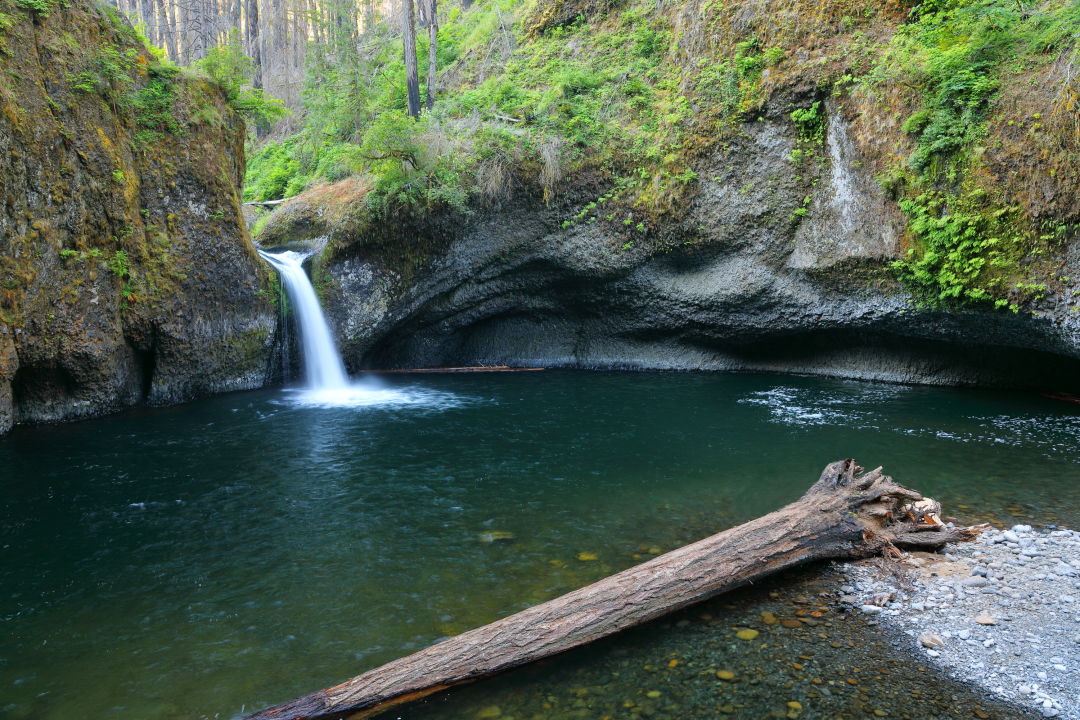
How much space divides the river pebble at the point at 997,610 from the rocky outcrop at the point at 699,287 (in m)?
6.81

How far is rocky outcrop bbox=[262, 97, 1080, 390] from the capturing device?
40.3 feet

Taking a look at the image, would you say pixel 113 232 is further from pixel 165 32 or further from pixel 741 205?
pixel 165 32

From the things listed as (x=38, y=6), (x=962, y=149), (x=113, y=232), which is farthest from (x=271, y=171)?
(x=962, y=149)

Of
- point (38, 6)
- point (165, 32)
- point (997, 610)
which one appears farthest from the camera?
point (165, 32)

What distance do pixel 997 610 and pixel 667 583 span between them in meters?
2.28

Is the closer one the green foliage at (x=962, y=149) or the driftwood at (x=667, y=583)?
the driftwood at (x=667, y=583)

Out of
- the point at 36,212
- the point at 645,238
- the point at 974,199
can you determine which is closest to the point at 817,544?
the point at 974,199

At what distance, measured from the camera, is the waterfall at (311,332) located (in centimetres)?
1470

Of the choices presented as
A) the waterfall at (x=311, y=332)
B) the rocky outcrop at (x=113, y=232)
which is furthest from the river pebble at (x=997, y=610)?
the waterfall at (x=311, y=332)

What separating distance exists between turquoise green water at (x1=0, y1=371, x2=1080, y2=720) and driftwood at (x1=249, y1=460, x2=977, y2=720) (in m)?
0.17

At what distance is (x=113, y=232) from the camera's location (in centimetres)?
1124

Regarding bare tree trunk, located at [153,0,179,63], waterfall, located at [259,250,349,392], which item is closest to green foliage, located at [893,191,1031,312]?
waterfall, located at [259,250,349,392]

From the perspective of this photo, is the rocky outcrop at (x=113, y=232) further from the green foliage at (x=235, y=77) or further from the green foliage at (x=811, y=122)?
the green foliage at (x=811, y=122)

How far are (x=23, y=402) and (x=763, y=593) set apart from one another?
38.9 ft
